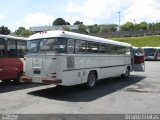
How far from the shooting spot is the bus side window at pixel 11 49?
55.3 ft

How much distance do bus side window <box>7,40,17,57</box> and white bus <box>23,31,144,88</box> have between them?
103 inches

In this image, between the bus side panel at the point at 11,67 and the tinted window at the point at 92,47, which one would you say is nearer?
the tinted window at the point at 92,47

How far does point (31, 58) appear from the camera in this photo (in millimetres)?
14164

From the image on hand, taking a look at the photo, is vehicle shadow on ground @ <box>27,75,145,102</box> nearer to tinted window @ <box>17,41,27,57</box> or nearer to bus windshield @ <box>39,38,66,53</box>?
bus windshield @ <box>39,38,66,53</box>

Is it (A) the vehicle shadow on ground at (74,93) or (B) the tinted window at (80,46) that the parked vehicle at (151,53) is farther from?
(B) the tinted window at (80,46)

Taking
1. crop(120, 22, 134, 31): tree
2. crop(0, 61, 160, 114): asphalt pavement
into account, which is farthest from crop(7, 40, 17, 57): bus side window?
crop(120, 22, 134, 31): tree

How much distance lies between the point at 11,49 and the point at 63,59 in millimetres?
4915

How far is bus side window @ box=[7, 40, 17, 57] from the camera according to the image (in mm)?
16844

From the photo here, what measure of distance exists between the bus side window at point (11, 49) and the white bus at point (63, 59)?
8.55 feet

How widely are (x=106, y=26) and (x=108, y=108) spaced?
489ft

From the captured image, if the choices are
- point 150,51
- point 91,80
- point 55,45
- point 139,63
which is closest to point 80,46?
point 55,45

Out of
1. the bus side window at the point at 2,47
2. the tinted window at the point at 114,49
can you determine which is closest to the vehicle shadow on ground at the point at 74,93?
the bus side window at the point at 2,47

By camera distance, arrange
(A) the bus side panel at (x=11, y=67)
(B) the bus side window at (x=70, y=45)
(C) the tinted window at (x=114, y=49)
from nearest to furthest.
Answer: (B) the bus side window at (x=70, y=45), (A) the bus side panel at (x=11, y=67), (C) the tinted window at (x=114, y=49)

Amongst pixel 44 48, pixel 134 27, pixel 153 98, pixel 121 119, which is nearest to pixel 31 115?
pixel 121 119
